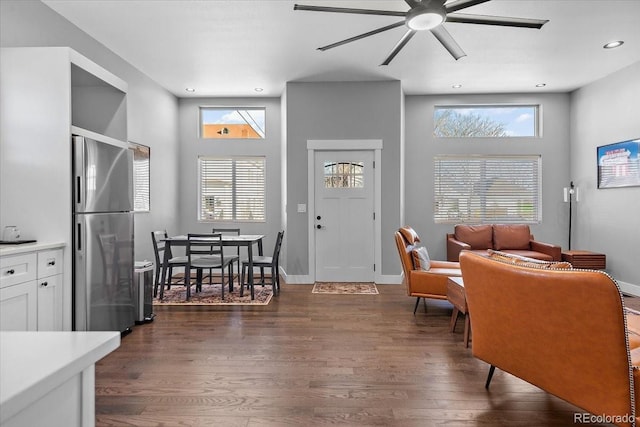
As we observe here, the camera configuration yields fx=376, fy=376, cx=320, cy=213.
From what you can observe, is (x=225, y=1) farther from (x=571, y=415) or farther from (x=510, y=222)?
(x=510, y=222)

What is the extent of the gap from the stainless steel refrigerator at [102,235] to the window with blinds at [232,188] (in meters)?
3.03

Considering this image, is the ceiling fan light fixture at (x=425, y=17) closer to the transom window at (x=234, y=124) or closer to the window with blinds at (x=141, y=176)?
the window with blinds at (x=141, y=176)

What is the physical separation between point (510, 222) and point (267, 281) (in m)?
4.19

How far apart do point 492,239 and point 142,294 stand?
16.8 ft

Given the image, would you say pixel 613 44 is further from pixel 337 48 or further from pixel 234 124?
pixel 234 124

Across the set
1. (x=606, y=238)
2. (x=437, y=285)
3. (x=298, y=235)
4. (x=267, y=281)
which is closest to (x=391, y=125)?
(x=298, y=235)

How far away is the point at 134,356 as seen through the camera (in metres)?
2.97

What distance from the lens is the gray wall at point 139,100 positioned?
3205 mm

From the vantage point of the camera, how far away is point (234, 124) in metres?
6.63

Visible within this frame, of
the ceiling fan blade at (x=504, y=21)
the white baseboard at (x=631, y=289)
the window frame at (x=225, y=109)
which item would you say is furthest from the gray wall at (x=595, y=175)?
the window frame at (x=225, y=109)

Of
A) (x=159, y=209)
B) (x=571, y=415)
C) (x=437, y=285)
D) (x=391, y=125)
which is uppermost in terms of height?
(x=391, y=125)

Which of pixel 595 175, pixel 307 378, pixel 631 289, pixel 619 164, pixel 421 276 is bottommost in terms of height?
pixel 307 378

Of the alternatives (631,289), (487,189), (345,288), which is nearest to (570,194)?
(487,189)

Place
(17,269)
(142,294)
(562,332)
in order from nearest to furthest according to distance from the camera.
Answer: (562,332) < (17,269) < (142,294)
